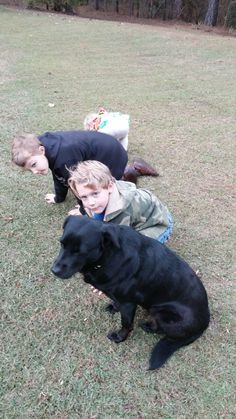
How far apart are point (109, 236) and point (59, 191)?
1832mm

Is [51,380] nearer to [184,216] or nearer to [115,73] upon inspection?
[184,216]

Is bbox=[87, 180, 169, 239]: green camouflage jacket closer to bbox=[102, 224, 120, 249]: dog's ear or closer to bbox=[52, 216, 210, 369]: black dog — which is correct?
bbox=[52, 216, 210, 369]: black dog

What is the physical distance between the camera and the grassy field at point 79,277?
2355 mm

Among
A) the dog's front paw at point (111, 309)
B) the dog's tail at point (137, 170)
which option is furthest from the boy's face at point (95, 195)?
the dog's tail at point (137, 170)

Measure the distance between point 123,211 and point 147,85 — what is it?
5.50 m

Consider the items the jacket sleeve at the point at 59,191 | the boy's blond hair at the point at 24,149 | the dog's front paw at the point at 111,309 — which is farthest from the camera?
the jacket sleeve at the point at 59,191

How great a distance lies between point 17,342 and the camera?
2623 millimetres

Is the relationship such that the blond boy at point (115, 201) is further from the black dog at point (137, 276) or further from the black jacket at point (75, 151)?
the black jacket at point (75, 151)

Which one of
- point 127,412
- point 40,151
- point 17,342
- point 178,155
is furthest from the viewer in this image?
point 178,155

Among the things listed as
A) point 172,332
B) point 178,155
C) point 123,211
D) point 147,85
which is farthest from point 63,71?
point 172,332

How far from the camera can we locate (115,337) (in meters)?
2.63

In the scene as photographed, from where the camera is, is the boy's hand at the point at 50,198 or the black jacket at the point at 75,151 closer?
the black jacket at the point at 75,151

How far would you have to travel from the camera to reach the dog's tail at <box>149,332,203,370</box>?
2.46 m

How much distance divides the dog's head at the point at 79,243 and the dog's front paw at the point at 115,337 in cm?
75
